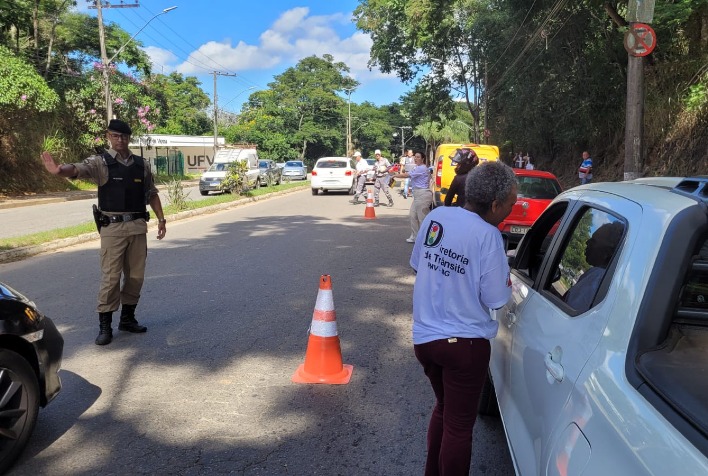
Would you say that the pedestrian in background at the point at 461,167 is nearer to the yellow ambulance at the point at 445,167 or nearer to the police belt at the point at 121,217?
the police belt at the point at 121,217

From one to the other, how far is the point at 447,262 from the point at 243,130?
2538 inches

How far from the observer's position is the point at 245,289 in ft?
23.6

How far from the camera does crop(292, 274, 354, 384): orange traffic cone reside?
4352 millimetres

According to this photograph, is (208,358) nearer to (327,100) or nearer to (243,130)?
(243,130)

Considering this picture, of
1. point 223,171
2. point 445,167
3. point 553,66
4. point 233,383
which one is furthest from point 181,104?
point 233,383

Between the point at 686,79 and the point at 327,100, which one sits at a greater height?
the point at 327,100

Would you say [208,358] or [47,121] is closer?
[208,358]

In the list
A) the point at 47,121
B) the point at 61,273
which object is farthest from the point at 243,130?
the point at 61,273

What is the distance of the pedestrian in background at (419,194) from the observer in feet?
32.6

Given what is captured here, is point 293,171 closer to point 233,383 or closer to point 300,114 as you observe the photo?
point 300,114

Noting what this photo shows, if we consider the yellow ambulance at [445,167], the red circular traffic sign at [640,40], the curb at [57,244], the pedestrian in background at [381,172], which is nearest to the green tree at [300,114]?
the pedestrian in background at [381,172]

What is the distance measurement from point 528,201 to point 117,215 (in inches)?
307

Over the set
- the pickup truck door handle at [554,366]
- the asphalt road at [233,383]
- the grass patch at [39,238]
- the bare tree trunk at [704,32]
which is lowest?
the asphalt road at [233,383]

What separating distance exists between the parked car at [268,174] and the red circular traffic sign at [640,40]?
21757 millimetres
